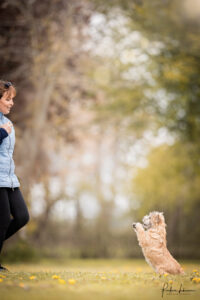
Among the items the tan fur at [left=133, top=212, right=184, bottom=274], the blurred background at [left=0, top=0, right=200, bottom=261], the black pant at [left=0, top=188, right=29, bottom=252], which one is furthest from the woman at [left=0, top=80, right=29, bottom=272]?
the blurred background at [left=0, top=0, right=200, bottom=261]

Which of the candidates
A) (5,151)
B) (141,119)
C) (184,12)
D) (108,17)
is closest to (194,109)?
(141,119)

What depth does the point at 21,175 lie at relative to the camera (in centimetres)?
1094

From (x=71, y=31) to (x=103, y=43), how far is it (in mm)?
1979

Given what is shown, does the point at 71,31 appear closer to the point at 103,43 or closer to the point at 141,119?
Result: the point at 103,43

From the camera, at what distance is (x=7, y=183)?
13.5ft

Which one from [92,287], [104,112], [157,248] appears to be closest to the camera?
[92,287]

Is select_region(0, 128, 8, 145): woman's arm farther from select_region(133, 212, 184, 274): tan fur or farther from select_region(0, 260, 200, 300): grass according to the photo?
select_region(133, 212, 184, 274): tan fur

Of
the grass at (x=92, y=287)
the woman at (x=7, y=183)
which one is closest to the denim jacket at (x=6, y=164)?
the woman at (x=7, y=183)

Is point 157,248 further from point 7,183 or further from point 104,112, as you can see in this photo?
point 104,112

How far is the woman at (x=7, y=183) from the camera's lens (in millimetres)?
4082

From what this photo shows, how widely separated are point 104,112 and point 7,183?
33.8 ft

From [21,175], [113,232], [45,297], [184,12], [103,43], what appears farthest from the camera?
[113,232]

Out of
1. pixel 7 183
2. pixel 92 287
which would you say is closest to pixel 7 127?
pixel 7 183

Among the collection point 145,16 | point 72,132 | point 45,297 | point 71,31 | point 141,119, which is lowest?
point 45,297
